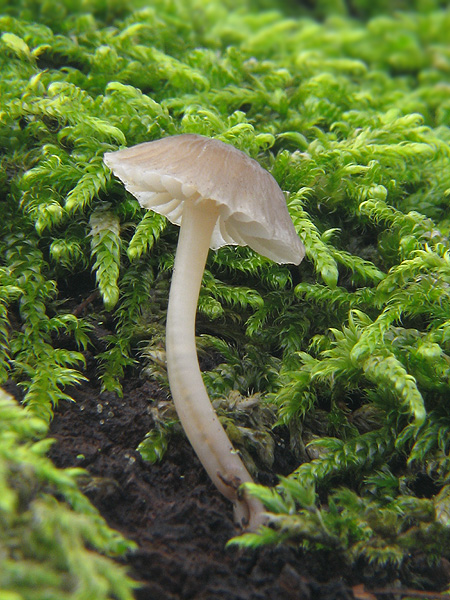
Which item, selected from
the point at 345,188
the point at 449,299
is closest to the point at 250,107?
the point at 345,188

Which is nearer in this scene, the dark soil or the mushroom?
the dark soil

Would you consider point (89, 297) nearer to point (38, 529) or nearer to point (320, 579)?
point (38, 529)

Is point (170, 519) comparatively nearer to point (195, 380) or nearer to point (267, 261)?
point (195, 380)

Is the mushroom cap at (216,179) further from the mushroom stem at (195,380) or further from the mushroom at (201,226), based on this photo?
the mushroom stem at (195,380)

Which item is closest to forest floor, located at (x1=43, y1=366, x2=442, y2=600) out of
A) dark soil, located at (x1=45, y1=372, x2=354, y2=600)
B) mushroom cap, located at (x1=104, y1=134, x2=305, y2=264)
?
dark soil, located at (x1=45, y1=372, x2=354, y2=600)

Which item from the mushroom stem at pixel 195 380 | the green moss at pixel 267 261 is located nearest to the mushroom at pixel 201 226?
the mushroom stem at pixel 195 380

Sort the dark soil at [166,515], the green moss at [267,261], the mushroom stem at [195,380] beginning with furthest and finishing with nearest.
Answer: the green moss at [267,261] < the mushroom stem at [195,380] < the dark soil at [166,515]

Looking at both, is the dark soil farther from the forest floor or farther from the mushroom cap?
the mushroom cap
